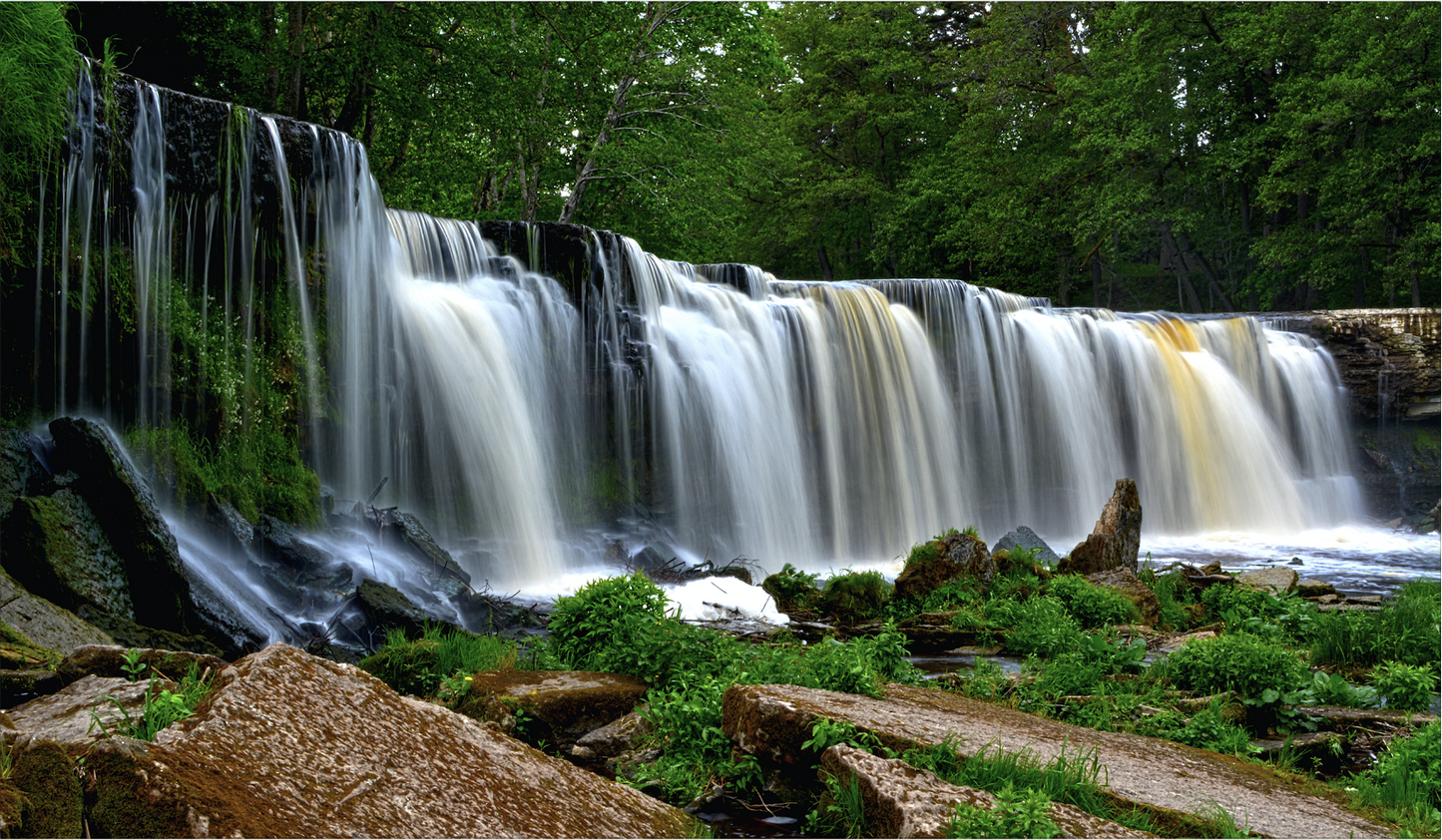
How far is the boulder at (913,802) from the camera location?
123 inches

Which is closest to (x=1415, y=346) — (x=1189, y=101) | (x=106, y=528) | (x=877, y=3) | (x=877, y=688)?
(x=1189, y=101)

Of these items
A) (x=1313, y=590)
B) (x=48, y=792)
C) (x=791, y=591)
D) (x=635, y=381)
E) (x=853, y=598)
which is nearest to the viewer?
(x=48, y=792)

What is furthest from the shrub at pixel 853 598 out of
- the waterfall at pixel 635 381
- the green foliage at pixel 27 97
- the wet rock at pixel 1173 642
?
the green foliage at pixel 27 97

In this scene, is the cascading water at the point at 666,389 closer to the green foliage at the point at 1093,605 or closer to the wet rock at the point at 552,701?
the wet rock at the point at 552,701

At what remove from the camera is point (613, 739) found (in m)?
4.65

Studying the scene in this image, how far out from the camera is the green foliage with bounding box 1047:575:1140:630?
8.39 m

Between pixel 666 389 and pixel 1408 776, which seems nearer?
pixel 1408 776

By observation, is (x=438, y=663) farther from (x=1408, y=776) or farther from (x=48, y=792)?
(x=1408, y=776)

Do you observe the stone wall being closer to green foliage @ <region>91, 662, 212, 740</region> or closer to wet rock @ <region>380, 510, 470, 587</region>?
wet rock @ <region>380, 510, 470, 587</region>

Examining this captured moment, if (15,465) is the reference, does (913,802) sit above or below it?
below

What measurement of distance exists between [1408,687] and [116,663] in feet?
21.5

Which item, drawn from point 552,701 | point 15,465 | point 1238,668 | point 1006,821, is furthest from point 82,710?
point 1238,668

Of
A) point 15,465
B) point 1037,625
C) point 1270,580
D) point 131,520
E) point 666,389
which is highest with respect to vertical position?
point 666,389

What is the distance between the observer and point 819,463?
51.0 ft
